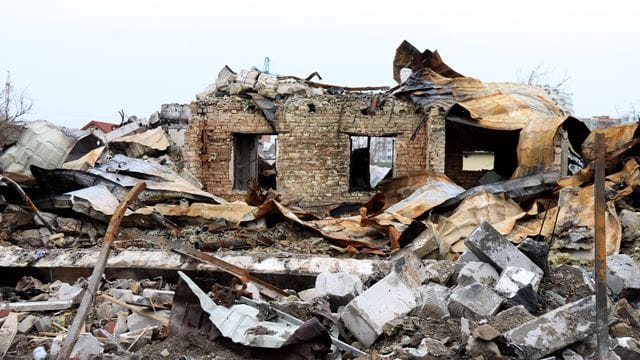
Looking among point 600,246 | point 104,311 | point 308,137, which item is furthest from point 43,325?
point 308,137

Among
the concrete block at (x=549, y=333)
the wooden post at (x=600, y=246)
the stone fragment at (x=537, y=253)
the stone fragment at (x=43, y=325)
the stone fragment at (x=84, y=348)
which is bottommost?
the stone fragment at (x=43, y=325)

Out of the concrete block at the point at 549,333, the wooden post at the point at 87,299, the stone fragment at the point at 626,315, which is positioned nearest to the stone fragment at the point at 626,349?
the concrete block at the point at 549,333

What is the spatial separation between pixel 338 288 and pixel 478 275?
1.04m

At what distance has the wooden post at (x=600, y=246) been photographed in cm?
271

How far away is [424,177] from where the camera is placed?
883 cm

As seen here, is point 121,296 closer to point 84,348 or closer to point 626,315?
point 84,348

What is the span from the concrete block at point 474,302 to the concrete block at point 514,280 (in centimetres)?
15

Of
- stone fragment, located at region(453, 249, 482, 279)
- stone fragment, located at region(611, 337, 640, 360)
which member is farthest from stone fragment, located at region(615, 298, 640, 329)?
stone fragment, located at region(453, 249, 482, 279)

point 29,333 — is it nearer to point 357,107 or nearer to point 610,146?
point 610,146

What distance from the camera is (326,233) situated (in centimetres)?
670

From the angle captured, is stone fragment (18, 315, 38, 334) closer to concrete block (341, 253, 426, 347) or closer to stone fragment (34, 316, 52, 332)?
stone fragment (34, 316, 52, 332)

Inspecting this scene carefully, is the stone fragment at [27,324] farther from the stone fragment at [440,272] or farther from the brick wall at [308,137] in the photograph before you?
the brick wall at [308,137]

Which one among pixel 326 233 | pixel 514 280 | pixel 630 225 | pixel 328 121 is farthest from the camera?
pixel 328 121

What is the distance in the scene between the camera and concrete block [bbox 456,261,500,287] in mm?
3945
